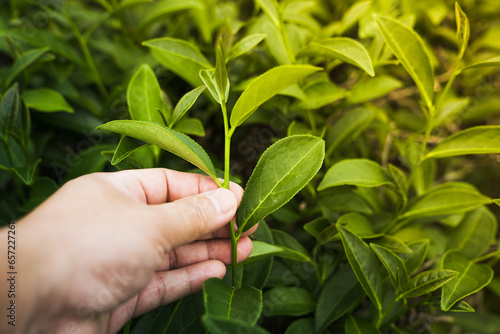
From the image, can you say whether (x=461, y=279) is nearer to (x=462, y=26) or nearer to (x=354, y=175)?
(x=354, y=175)

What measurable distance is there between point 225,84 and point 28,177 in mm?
621

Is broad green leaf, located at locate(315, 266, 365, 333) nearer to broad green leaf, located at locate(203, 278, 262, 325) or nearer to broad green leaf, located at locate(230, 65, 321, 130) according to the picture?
broad green leaf, located at locate(203, 278, 262, 325)

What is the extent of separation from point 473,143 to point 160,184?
32.3 inches

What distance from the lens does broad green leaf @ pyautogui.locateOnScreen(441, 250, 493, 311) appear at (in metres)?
0.83

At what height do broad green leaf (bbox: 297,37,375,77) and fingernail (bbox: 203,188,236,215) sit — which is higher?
broad green leaf (bbox: 297,37,375,77)

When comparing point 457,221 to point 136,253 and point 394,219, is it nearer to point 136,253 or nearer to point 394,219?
point 394,219

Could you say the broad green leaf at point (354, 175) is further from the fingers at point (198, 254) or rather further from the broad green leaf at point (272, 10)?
the broad green leaf at point (272, 10)

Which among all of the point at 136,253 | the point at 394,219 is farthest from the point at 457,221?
the point at 136,253

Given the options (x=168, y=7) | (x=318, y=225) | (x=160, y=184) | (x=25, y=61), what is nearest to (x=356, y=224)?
(x=318, y=225)

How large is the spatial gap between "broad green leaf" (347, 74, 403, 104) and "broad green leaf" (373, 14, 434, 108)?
0.21 meters

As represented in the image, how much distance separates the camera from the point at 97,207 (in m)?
0.75

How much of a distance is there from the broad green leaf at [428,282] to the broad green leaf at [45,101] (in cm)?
109

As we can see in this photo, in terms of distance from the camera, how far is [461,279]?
91 cm

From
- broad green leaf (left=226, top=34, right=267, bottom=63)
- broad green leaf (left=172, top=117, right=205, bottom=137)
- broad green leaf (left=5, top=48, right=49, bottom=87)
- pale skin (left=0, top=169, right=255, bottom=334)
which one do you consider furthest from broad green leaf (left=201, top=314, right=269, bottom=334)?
broad green leaf (left=5, top=48, right=49, bottom=87)
